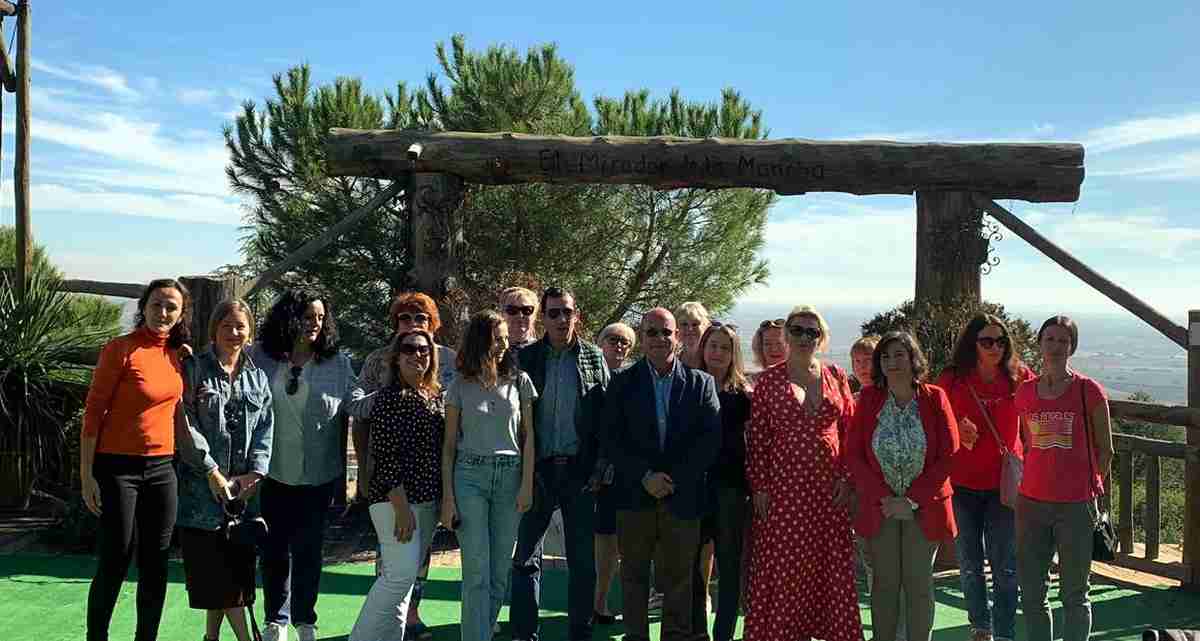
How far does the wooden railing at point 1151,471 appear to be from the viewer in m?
5.54

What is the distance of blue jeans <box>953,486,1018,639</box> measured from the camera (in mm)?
4168

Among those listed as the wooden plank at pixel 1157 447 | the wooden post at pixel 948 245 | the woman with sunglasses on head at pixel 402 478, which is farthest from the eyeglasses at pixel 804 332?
the wooden post at pixel 948 245

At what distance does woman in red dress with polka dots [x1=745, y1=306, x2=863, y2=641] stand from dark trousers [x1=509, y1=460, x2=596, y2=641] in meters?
0.74

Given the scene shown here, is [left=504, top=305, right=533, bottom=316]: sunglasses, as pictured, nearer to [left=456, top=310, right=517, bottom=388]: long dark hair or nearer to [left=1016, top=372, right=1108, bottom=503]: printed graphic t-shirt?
[left=456, top=310, right=517, bottom=388]: long dark hair

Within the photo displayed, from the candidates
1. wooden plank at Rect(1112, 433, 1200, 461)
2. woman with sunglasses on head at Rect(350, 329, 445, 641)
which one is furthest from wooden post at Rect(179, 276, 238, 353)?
wooden plank at Rect(1112, 433, 1200, 461)

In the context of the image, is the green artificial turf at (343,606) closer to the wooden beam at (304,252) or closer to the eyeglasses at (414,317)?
the eyeglasses at (414,317)

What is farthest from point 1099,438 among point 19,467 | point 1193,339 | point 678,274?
point 678,274

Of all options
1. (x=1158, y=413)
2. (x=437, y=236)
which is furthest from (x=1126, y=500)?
(x=437, y=236)

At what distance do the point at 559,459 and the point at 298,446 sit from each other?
1073 millimetres

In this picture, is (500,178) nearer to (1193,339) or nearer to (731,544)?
(731,544)

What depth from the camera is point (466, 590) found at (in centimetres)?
382

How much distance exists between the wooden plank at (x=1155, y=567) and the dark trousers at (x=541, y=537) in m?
3.43

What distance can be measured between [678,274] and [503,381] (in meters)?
7.81

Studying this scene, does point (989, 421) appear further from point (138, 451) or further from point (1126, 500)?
point (138, 451)
